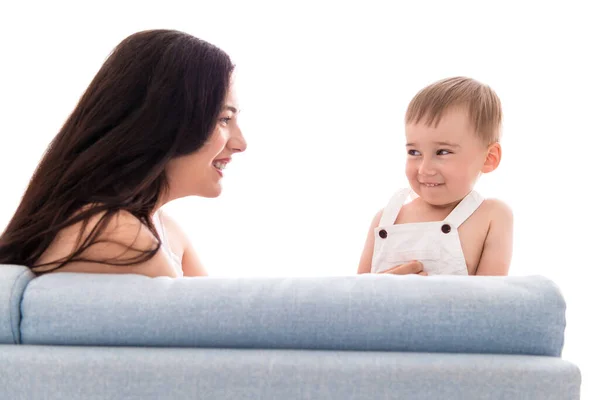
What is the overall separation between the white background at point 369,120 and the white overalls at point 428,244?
1.31 metres

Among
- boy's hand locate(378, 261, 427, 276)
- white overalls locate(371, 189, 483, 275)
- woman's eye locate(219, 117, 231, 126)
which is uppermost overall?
woman's eye locate(219, 117, 231, 126)

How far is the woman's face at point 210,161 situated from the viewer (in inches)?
83.9

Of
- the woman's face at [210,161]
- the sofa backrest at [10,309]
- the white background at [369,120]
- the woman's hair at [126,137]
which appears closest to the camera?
the sofa backrest at [10,309]

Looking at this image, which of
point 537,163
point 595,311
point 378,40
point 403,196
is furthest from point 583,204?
point 403,196

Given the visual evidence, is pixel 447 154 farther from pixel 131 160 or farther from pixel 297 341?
pixel 297 341

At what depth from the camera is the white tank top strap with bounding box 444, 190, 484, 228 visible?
232 cm

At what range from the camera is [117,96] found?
80.0 inches

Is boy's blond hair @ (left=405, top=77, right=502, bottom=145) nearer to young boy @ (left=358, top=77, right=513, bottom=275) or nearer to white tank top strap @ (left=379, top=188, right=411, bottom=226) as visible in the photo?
young boy @ (left=358, top=77, right=513, bottom=275)

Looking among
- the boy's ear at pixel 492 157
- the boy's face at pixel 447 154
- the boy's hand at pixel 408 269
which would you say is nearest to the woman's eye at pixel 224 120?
the boy's face at pixel 447 154

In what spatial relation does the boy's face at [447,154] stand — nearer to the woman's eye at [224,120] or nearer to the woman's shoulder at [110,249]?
the woman's eye at [224,120]

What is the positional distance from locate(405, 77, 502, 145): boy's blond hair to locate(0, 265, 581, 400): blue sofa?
3.11 ft

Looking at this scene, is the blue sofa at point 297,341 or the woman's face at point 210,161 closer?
the blue sofa at point 297,341

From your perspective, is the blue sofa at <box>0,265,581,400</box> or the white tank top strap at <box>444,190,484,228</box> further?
the white tank top strap at <box>444,190,484,228</box>

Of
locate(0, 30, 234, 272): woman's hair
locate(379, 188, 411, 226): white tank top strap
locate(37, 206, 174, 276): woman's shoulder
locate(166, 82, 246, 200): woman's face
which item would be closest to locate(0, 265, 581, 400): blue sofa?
locate(37, 206, 174, 276): woman's shoulder
